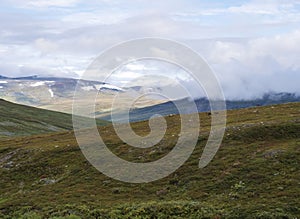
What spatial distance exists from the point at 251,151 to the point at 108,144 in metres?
20.5

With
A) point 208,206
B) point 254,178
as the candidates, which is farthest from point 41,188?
point 254,178

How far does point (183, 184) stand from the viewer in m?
38.5

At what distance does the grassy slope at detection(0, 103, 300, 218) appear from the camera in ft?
107

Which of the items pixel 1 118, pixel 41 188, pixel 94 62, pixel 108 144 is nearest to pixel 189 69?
pixel 94 62

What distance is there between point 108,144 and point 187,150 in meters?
13.1

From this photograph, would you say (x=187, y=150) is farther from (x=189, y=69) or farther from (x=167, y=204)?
(x=167, y=204)

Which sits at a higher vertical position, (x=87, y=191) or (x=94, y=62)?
(x=94, y=62)

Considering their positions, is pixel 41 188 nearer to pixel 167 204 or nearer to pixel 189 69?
pixel 167 204

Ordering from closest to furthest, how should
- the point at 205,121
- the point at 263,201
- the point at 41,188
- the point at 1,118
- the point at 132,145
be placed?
the point at 263,201 → the point at 41,188 → the point at 132,145 → the point at 205,121 → the point at 1,118

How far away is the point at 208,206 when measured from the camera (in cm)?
3234

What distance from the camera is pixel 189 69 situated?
46.2 metres

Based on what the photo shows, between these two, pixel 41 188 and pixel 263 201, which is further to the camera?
pixel 41 188

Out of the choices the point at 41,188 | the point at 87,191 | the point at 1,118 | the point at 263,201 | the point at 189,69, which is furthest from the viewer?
the point at 1,118

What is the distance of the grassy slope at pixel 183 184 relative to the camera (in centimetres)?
3256
